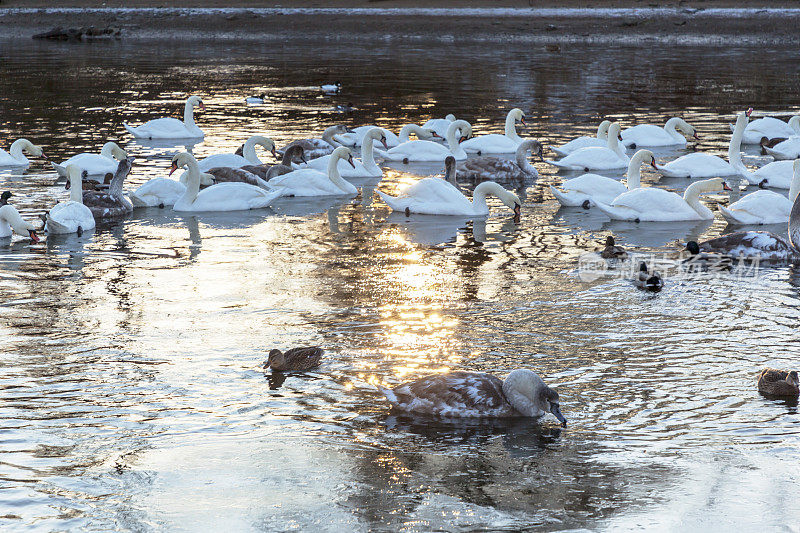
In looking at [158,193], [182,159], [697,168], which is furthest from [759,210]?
[158,193]

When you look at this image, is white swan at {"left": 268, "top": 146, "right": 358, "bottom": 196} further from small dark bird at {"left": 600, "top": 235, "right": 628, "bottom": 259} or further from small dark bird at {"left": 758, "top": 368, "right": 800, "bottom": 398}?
small dark bird at {"left": 758, "top": 368, "right": 800, "bottom": 398}

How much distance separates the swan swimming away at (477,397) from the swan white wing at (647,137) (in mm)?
15390

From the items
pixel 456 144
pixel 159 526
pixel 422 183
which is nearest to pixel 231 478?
pixel 159 526

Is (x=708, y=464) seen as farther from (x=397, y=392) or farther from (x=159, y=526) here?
(x=159, y=526)

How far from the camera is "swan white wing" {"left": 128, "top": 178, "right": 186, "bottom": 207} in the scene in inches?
659

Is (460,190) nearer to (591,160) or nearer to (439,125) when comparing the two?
(591,160)

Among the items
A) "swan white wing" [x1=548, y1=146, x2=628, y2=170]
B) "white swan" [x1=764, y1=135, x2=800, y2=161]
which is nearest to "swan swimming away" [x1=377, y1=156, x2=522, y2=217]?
"swan white wing" [x1=548, y1=146, x2=628, y2=170]

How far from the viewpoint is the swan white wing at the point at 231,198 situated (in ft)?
54.0

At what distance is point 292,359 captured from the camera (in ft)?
29.7

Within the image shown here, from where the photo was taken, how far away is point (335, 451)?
760 centimetres

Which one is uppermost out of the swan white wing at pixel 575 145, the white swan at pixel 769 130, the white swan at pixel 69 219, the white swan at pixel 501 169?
the white swan at pixel 769 130

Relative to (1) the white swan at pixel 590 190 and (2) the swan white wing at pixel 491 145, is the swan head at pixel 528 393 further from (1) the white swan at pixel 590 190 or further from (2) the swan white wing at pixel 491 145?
(2) the swan white wing at pixel 491 145

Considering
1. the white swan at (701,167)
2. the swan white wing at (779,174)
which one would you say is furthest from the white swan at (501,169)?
the swan white wing at (779,174)

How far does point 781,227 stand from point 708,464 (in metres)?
8.94
